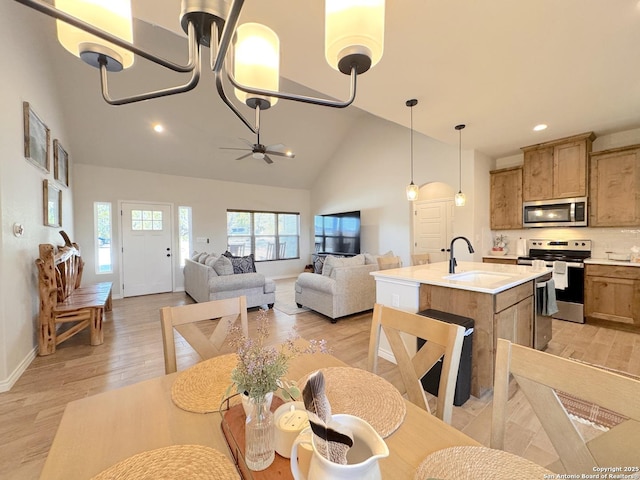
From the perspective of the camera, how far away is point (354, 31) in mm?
719

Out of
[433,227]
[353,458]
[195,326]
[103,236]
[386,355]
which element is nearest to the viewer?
[353,458]

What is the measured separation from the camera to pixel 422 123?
345 centimetres

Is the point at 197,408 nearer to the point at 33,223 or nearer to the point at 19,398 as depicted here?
the point at 19,398

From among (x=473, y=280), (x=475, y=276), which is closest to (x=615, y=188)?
(x=475, y=276)

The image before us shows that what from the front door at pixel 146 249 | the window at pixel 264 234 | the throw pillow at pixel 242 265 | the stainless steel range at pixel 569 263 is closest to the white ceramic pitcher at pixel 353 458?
the throw pillow at pixel 242 265

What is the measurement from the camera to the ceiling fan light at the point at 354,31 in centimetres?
71

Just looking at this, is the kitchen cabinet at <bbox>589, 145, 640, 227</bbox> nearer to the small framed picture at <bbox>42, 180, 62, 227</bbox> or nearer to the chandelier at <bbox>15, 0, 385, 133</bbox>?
the chandelier at <bbox>15, 0, 385, 133</bbox>

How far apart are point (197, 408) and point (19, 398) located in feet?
7.94

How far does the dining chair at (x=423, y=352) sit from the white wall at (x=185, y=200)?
620 cm

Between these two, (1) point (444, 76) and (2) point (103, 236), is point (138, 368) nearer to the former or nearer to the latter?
(1) point (444, 76)

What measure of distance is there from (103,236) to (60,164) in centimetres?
186

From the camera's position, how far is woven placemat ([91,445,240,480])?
626mm

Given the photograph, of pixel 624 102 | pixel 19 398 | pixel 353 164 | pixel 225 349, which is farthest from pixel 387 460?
pixel 353 164

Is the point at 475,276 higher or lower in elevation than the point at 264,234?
lower
